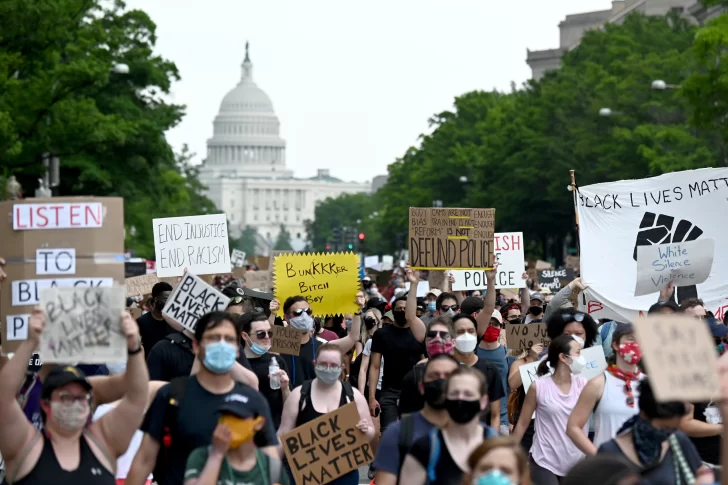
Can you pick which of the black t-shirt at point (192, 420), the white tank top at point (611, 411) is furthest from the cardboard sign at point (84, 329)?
the white tank top at point (611, 411)

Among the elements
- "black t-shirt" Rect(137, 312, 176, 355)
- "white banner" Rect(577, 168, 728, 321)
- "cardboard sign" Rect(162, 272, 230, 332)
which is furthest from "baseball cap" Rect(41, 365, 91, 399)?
"white banner" Rect(577, 168, 728, 321)

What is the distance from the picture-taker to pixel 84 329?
6.88m

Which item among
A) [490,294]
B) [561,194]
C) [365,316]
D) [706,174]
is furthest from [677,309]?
[561,194]

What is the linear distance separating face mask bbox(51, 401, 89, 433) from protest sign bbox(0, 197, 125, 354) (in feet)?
3.90

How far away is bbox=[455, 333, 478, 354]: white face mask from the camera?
1009 centimetres

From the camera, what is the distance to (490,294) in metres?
12.6

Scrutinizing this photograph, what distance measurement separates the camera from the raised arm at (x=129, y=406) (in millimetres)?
6863

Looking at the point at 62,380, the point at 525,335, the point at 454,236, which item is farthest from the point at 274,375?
the point at 454,236

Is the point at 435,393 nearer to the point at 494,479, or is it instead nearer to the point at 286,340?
the point at 494,479

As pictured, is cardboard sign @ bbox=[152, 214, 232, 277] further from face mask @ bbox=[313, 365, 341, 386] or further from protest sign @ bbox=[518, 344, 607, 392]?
face mask @ bbox=[313, 365, 341, 386]

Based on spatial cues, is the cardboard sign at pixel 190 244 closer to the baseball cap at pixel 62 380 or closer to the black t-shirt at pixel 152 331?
the black t-shirt at pixel 152 331

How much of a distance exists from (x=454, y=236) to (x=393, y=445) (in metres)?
7.73

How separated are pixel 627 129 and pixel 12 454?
48.5m

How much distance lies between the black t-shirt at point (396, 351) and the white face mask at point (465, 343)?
2.16 meters
